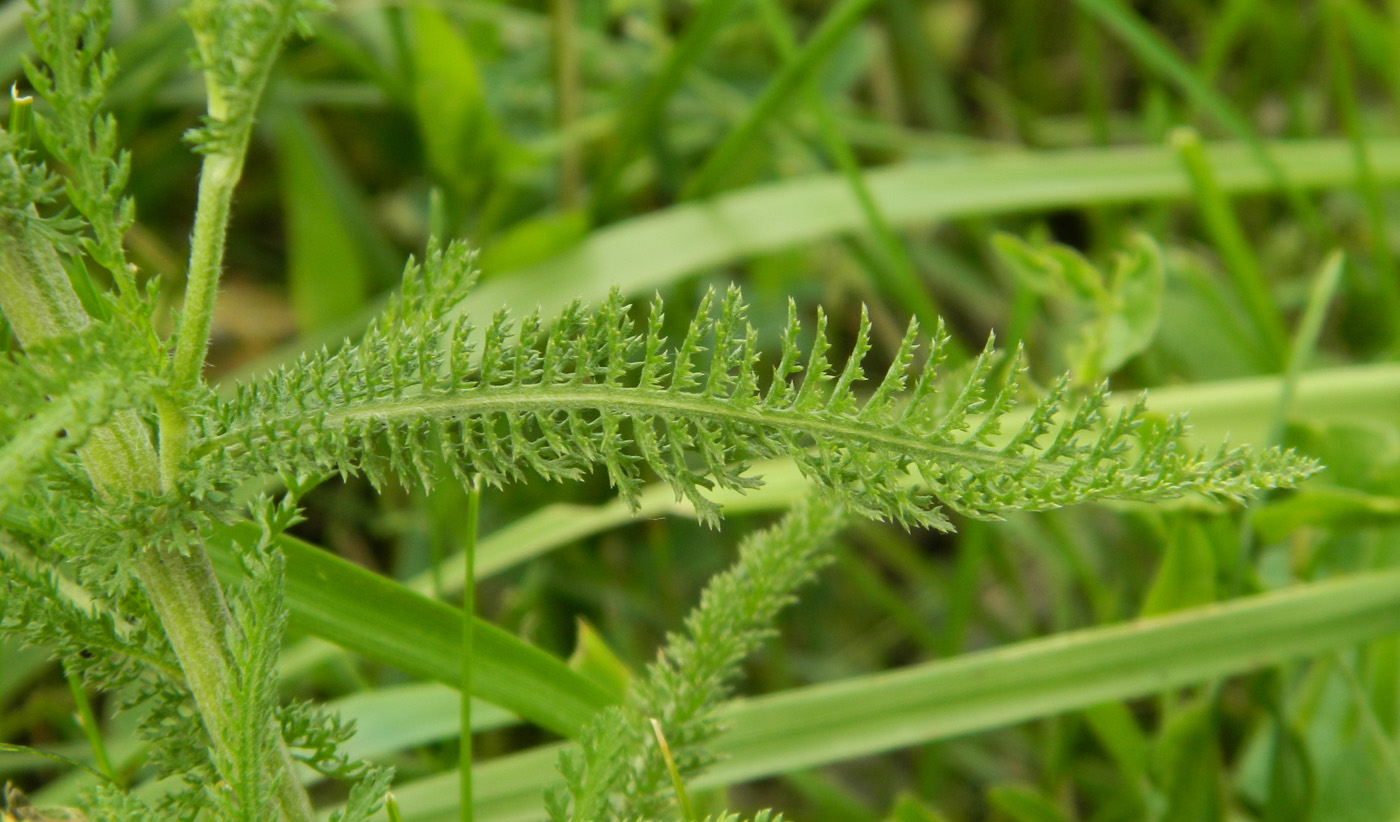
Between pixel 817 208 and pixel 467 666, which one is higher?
pixel 817 208

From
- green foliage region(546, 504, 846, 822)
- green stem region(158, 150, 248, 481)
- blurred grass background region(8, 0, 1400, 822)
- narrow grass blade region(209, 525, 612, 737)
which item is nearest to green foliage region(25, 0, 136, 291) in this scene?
green stem region(158, 150, 248, 481)

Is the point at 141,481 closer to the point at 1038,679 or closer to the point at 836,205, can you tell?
the point at 1038,679

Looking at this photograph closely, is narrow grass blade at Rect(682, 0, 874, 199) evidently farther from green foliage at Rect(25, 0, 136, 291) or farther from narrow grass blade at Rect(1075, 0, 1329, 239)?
green foliage at Rect(25, 0, 136, 291)

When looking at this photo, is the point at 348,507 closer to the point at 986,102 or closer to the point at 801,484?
the point at 801,484

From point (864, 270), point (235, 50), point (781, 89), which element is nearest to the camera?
point (235, 50)

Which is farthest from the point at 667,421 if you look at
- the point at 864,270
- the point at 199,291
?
the point at 864,270

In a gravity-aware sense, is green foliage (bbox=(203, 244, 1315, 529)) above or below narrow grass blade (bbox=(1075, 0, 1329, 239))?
below

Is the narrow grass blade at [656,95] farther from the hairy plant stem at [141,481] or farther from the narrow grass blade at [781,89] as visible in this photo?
the hairy plant stem at [141,481]
